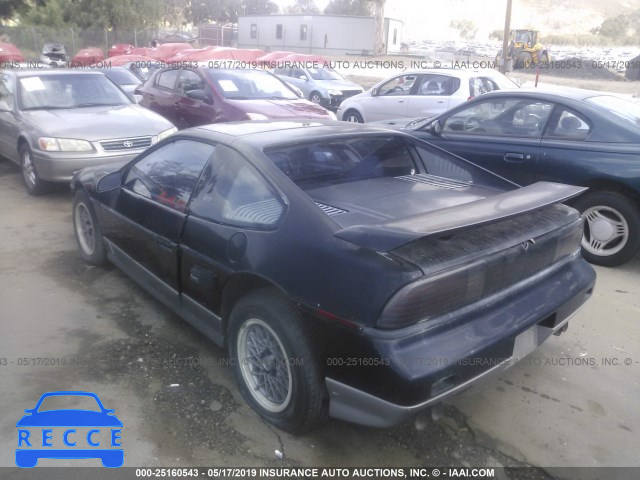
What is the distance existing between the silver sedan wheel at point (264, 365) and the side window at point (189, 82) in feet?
22.5

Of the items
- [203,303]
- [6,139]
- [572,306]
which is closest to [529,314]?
[572,306]

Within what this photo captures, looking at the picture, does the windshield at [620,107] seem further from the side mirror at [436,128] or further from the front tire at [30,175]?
the front tire at [30,175]

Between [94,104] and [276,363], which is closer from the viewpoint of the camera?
[276,363]

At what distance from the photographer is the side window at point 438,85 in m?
10.4

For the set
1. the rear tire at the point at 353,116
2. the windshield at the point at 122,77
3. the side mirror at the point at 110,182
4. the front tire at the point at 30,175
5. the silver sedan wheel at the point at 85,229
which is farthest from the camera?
the windshield at the point at 122,77

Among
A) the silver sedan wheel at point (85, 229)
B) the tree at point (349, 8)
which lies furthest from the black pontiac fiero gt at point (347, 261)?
the tree at point (349, 8)

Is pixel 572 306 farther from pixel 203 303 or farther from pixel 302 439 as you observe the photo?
pixel 203 303

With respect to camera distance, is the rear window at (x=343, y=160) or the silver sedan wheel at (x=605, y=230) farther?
the silver sedan wheel at (x=605, y=230)

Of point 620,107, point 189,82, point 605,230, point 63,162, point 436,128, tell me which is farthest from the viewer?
point 189,82

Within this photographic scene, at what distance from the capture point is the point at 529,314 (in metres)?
2.88

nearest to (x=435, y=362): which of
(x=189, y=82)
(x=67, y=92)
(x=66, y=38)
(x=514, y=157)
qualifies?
(x=514, y=157)

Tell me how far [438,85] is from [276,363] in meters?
8.85

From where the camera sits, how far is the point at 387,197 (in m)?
3.48

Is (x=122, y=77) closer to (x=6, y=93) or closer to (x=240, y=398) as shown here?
(x=6, y=93)
